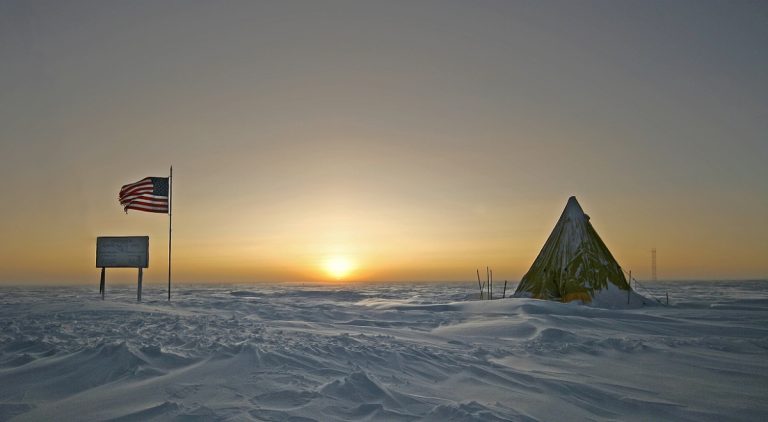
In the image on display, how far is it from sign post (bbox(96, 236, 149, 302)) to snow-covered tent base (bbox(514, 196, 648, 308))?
16394mm

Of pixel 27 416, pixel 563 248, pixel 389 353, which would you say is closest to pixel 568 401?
pixel 389 353

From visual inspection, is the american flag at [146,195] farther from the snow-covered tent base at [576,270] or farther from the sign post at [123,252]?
the snow-covered tent base at [576,270]

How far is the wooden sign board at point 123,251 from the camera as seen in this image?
1759 centimetres

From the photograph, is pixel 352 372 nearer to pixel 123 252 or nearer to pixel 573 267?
pixel 123 252

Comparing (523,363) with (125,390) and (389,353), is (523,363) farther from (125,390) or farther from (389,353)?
(125,390)

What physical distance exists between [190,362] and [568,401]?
194 inches

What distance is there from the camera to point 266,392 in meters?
5.20

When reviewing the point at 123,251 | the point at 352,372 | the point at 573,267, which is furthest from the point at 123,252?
the point at 573,267

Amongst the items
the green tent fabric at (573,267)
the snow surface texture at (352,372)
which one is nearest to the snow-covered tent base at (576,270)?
the green tent fabric at (573,267)

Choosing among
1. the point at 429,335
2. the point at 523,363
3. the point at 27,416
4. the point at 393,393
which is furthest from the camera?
the point at 429,335

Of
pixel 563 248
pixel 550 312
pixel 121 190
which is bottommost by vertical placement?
pixel 550 312

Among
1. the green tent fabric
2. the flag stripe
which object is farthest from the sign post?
the green tent fabric

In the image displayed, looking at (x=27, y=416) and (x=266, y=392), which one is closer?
(x=27, y=416)

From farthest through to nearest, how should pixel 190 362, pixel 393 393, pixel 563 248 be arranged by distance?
pixel 563 248 < pixel 190 362 < pixel 393 393
